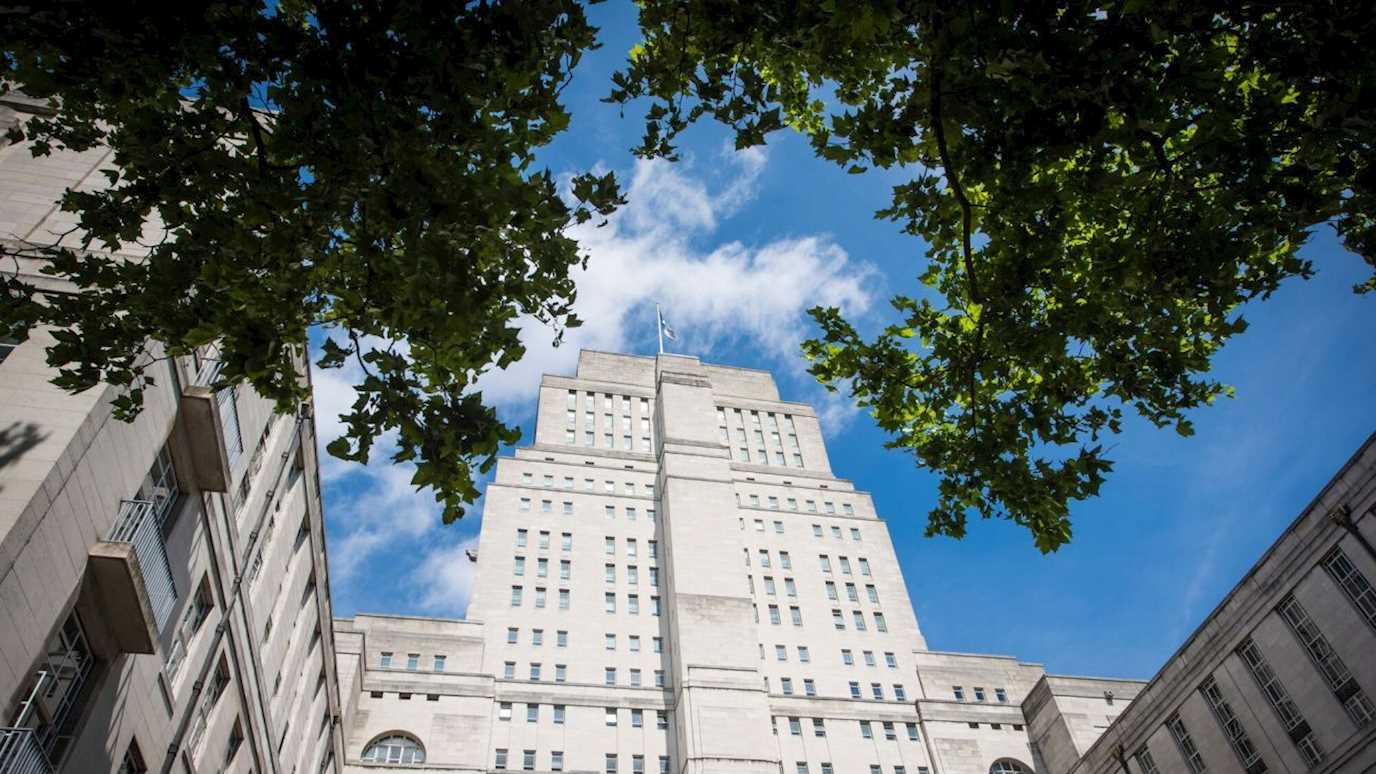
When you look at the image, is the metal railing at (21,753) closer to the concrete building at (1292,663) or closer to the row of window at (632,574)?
the concrete building at (1292,663)

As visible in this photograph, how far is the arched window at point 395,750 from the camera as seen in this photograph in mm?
42969

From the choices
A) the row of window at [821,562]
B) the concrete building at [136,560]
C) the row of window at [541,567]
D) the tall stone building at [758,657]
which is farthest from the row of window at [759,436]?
the concrete building at [136,560]

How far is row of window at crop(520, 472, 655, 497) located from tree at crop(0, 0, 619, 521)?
5424cm

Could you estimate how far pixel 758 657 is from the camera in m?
52.3

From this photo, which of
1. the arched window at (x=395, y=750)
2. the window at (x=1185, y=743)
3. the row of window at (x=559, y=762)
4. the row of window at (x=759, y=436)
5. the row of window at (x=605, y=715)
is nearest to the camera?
the window at (x=1185, y=743)

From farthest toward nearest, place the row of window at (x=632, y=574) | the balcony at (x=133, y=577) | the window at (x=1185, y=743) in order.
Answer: the row of window at (x=632, y=574), the window at (x=1185, y=743), the balcony at (x=133, y=577)

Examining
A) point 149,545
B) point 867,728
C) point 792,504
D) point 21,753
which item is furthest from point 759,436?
point 21,753

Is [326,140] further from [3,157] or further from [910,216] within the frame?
[3,157]

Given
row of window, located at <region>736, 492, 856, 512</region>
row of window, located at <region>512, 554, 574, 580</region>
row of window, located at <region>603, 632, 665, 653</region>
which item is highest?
row of window, located at <region>736, 492, 856, 512</region>

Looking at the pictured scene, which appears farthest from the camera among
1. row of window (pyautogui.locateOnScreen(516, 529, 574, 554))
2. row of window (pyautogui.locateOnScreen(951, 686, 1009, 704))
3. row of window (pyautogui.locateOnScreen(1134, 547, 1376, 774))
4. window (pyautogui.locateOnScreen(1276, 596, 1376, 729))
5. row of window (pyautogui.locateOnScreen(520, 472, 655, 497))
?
row of window (pyautogui.locateOnScreen(520, 472, 655, 497))

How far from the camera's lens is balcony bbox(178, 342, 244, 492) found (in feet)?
47.2

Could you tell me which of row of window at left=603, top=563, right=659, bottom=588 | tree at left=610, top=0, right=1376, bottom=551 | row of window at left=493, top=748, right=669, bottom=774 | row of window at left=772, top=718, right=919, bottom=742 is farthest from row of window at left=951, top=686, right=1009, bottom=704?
tree at left=610, top=0, right=1376, bottom=551

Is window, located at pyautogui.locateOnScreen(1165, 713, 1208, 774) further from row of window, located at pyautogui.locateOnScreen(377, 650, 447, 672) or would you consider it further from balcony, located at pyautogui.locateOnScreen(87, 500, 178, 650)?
row of window, located at pyautogui.locateOnScreen(377, 650, 447, 672)

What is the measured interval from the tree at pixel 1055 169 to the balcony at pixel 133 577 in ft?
30.5
